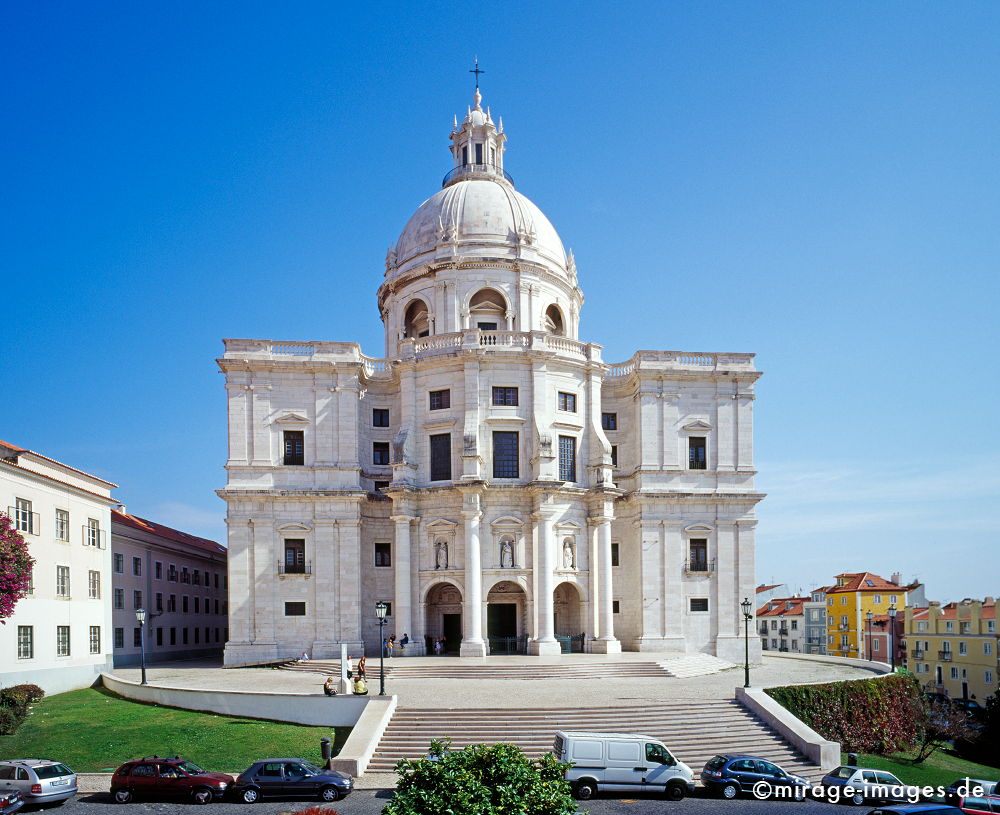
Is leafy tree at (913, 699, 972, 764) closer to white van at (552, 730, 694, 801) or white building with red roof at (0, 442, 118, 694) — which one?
white van at (552, 730, 694, 801)

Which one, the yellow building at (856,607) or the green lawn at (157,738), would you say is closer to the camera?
the green lawn at (157,738)

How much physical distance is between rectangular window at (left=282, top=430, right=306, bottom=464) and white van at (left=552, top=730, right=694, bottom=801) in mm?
29206

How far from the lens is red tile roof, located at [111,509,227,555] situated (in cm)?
5406

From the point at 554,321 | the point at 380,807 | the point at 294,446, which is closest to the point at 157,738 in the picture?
the point at 380,807

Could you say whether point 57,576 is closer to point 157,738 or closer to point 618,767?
point 157,738

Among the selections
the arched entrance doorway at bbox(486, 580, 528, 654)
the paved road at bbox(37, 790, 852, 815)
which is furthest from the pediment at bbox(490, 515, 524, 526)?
the paved road at bbox(37, 790, 852, 815)

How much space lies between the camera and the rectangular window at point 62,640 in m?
40.9

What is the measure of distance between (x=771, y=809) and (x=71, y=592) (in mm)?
35215

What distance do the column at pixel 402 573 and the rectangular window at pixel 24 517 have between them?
18.2 metres

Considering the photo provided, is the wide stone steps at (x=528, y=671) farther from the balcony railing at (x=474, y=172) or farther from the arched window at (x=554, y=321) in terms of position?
the balcony railing at (x=474, y=172)

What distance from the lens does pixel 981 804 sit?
22.8 m

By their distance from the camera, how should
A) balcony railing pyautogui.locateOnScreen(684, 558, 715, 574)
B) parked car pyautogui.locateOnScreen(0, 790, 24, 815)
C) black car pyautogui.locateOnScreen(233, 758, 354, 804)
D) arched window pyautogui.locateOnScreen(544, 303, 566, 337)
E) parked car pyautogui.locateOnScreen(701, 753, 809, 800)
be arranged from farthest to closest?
arched window pyautogui.locateOnScreen(544, 303, 566, 337) < balcony railing pyautogui.locateOnScreen(684, 558, 715, 574) < parked car pyautogui.locateOnScreen(701, 753, 809, 800) < black car pyautogui.locateOnScreen(233, 758, 354, 804) < parked car pyautogui.locateOnScreen(0, 790, 24, 815)

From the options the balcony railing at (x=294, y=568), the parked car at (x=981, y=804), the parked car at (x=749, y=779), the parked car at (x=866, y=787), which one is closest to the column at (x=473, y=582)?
the balcony railing at (x=294, y=568)

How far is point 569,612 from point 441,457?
12.1m
